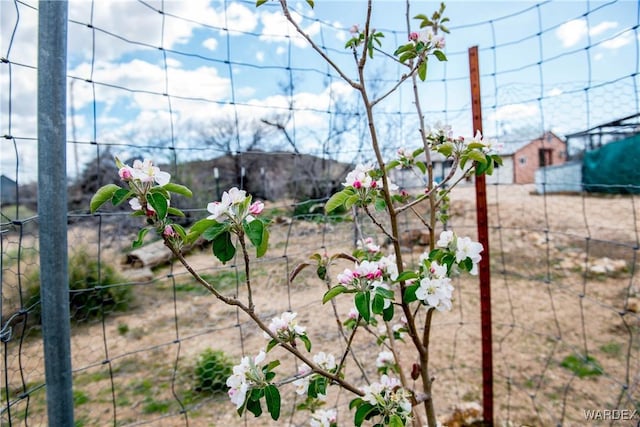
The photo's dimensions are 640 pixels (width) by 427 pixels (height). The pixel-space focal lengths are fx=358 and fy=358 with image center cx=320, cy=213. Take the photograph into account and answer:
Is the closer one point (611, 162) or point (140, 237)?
point (140, 237)

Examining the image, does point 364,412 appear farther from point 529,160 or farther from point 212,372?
point 529,160

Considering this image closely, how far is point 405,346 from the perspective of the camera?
6.95 feet

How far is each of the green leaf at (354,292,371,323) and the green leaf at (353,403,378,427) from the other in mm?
243

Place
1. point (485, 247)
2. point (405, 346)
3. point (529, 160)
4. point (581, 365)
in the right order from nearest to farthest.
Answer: point (485, 247) → point (581, 365) → point (405, 346) → point (529, 160)

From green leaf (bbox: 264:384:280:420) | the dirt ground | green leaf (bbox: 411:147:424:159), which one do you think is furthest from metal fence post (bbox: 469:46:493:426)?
green leaf (bbox: 264:384:280:420)

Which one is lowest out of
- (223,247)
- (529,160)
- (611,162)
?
(223,247)

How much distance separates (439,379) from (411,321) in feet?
4.27

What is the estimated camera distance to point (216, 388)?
2.06 meters

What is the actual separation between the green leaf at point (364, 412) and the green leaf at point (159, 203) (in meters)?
0.57

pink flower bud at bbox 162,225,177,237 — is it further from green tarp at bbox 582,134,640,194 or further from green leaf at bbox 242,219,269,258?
green tarp at bbox 582,134,640,194

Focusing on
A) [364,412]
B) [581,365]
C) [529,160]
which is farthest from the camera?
[529,160]

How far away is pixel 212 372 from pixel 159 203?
1.77m

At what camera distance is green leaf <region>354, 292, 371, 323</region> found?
665mm

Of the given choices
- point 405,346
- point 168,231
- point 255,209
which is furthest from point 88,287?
point 255,209
